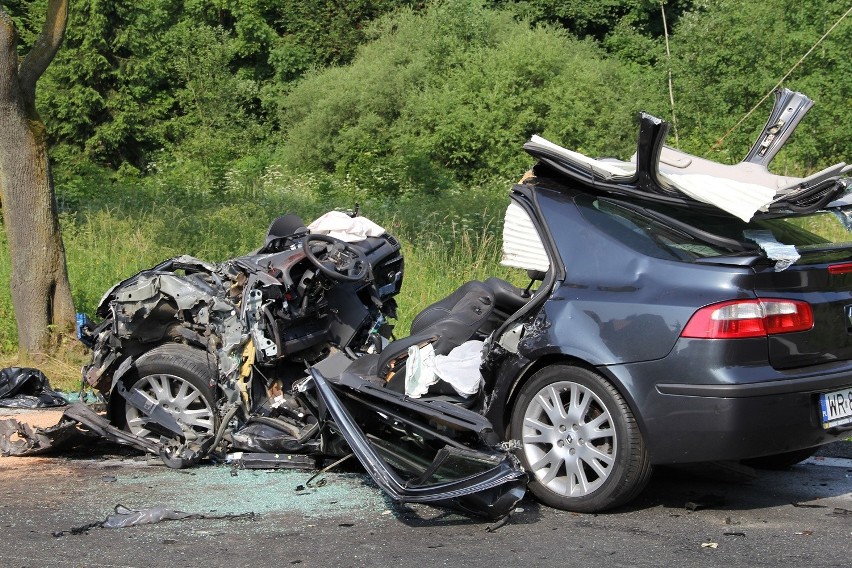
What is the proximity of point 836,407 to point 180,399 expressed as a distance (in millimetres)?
3845

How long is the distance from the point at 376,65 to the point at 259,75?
10.2 metres

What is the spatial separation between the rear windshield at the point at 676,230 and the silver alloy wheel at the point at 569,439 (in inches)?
32.3

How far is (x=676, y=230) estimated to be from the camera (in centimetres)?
530

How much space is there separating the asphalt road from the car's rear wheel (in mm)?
139

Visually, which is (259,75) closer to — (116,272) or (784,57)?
(784,57)

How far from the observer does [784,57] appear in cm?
2281

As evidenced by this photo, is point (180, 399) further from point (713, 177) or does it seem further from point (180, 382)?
point (713, 177)

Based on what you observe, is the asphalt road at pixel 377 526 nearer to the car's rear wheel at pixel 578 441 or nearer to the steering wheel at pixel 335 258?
the car's rear wheel at pixel 578 441

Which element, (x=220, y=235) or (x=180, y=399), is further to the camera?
(x=220, y=235)

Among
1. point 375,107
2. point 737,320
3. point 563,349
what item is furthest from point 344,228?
point 375,107

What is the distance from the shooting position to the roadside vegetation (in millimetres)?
13969

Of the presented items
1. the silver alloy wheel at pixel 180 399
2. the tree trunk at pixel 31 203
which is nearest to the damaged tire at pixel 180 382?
the silver alloy wheel at pixel 180 399

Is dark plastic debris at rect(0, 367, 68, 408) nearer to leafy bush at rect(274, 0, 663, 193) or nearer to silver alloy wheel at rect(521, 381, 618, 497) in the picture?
silver alloy wheel at rect(521, 381, 618, 497)

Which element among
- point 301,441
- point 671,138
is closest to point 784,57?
point 671,138
